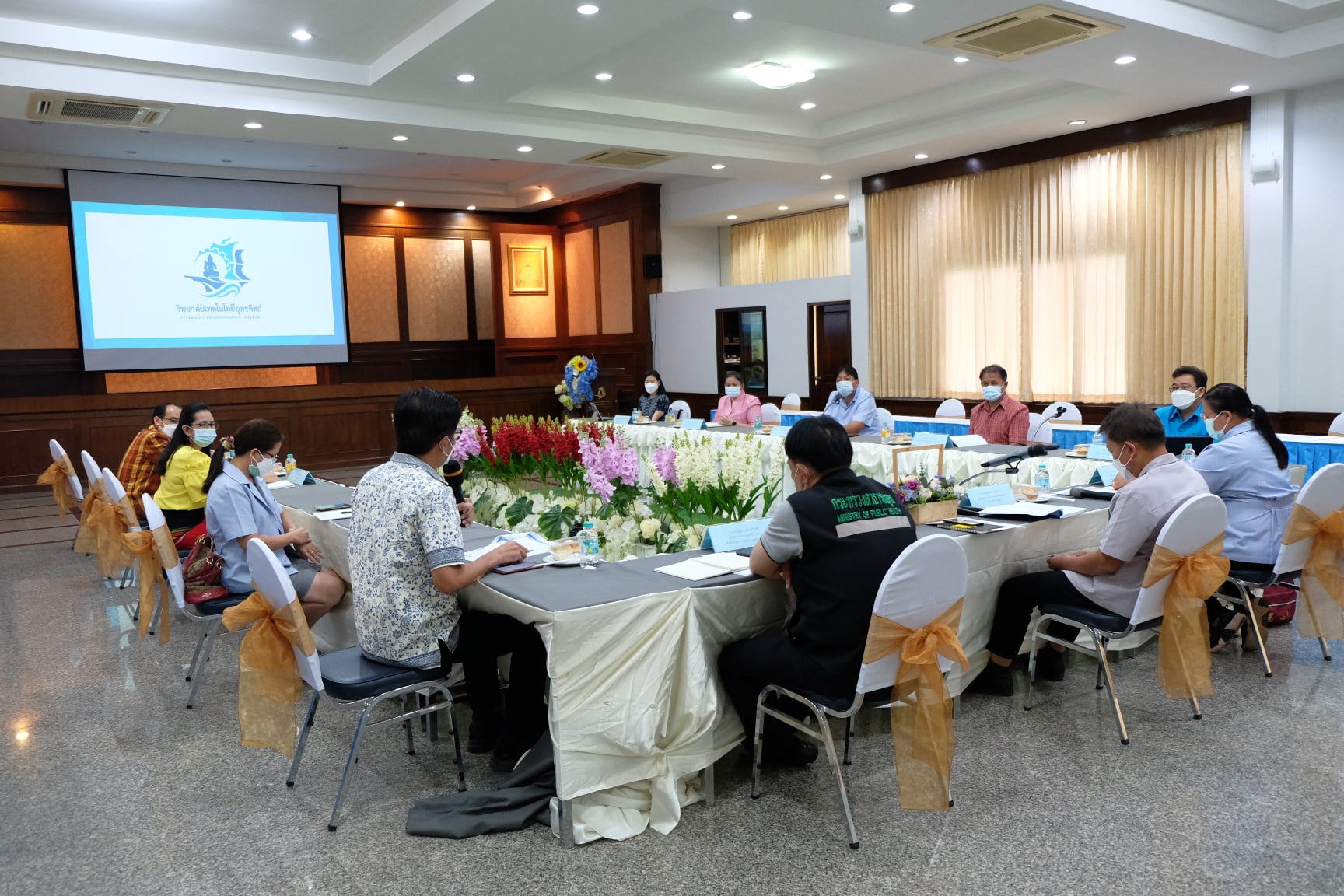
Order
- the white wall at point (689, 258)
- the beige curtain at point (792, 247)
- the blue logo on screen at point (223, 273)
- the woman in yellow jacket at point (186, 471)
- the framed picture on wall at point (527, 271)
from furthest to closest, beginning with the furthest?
1. the framed picture on wall at point (527, 271)
2. the white wall at point (689, 258)
3. the beige curtain at point (792, 247)
4. the blue logo on screen at point (223, 273)
5. the woman in yellow jacket at point (186, 471)

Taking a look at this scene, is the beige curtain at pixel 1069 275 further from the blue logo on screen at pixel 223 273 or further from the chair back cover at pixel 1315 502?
the blue logo on screen at pixel 223 273

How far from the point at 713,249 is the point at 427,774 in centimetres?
1141

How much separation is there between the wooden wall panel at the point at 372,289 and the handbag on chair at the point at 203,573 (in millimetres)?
10038

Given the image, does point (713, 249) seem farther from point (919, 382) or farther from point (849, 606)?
point (849, 606)

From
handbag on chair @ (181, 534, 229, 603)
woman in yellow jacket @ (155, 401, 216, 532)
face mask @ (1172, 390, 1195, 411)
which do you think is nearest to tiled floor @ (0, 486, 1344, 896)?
handbag on chair @ (181, 534, 229, 603)

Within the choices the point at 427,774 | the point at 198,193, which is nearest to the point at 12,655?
the point at 427,774

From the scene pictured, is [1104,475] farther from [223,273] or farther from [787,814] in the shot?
[223,273]

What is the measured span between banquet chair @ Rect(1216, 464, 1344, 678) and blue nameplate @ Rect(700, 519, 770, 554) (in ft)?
6.47

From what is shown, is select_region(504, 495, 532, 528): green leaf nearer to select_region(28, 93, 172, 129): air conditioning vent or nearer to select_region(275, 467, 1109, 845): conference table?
select_region(275, 467, 1109, 845): conference table

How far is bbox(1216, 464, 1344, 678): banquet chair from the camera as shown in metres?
3.64

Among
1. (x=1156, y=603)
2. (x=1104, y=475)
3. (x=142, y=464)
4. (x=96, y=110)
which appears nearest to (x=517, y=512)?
(x=1156, y=603)

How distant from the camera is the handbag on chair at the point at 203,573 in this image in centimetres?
386

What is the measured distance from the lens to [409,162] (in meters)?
11.9

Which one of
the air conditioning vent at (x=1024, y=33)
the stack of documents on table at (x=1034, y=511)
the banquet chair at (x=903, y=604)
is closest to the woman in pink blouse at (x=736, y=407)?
the air conditioning vent at (x=1024, y=33)
